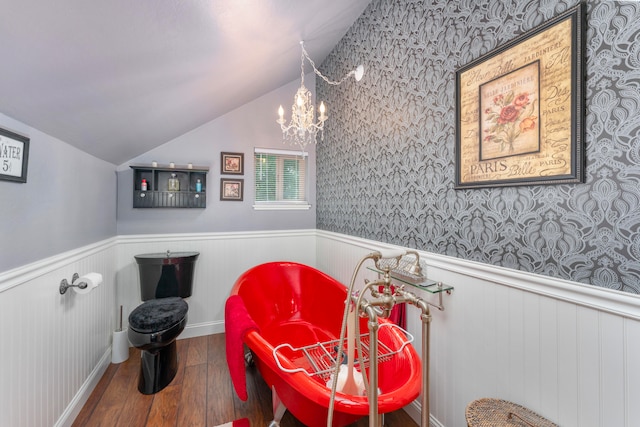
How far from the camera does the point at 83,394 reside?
180cm

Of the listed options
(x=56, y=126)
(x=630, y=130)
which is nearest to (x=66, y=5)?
(x=56, y=126)

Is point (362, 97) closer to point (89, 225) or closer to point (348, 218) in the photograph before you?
point (348, 218)

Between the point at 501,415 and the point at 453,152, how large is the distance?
122cm

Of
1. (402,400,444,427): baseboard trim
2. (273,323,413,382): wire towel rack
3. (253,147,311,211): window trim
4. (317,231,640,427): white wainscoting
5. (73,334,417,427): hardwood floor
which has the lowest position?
(73,334,417,427): hardwood floor

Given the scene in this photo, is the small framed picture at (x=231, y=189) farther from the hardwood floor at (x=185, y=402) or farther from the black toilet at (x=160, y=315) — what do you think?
the hardwood floor at (x=185, y=402)

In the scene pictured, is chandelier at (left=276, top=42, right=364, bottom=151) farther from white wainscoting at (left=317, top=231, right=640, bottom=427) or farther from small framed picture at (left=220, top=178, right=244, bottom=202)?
white wainscoting at (left=317, top=231, right=640, bottom=427)

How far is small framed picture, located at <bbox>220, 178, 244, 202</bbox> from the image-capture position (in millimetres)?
2959

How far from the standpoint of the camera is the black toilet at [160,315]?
1.87m

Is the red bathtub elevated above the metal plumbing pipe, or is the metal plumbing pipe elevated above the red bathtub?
the metal plumbing pipe

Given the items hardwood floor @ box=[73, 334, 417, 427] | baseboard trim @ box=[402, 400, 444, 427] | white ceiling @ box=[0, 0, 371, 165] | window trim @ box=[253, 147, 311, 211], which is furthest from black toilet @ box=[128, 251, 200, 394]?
baseboard trim @ box=[402, 400, 444, 427]

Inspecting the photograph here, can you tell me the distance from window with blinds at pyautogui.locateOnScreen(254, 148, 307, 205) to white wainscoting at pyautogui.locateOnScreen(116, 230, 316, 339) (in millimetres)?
430

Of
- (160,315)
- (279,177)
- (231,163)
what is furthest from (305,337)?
(231,163)

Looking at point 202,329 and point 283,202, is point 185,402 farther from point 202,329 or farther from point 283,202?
point 283,202

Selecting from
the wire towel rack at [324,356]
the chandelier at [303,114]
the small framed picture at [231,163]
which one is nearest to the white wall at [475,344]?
the wire towel rack at [324,356]
